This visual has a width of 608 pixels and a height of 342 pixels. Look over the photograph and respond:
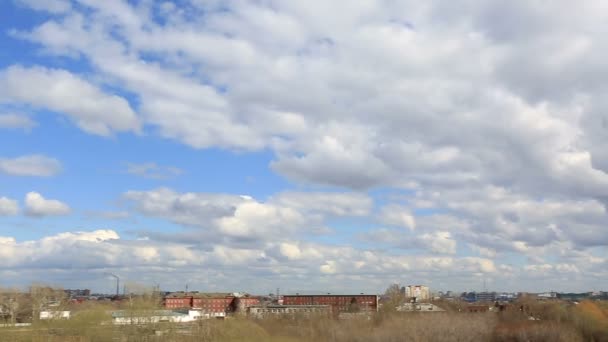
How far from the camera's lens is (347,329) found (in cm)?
9825

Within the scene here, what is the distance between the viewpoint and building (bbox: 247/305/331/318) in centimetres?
12331

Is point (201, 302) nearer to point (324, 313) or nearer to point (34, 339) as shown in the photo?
point (324, 313)

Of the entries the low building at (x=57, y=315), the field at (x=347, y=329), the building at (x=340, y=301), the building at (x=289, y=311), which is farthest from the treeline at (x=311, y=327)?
the building at (x=340, y=301)

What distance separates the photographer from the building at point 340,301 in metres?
149

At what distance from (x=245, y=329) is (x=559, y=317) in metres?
54.0

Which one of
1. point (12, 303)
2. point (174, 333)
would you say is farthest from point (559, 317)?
point (12, 303)

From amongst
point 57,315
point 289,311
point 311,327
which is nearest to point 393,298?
point 289,311

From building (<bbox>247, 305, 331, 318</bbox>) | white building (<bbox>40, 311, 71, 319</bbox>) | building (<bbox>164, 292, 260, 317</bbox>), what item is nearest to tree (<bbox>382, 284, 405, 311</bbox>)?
building (<bbox>247, 305, 331, 318</bbox>)

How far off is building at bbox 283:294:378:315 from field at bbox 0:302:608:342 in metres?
28.6

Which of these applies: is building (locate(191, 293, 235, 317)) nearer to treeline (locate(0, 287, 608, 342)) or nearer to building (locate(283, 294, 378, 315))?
building (locate(283, 294, 378, 315))

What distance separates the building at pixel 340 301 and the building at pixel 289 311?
17.6ft

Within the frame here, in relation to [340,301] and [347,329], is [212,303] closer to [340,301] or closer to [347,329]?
[340,301]

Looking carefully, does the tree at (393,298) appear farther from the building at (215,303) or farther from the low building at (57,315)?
the low building at (57,315)

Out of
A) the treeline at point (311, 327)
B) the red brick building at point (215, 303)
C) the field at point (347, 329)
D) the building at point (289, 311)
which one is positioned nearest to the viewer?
the field at point (347, 329)
